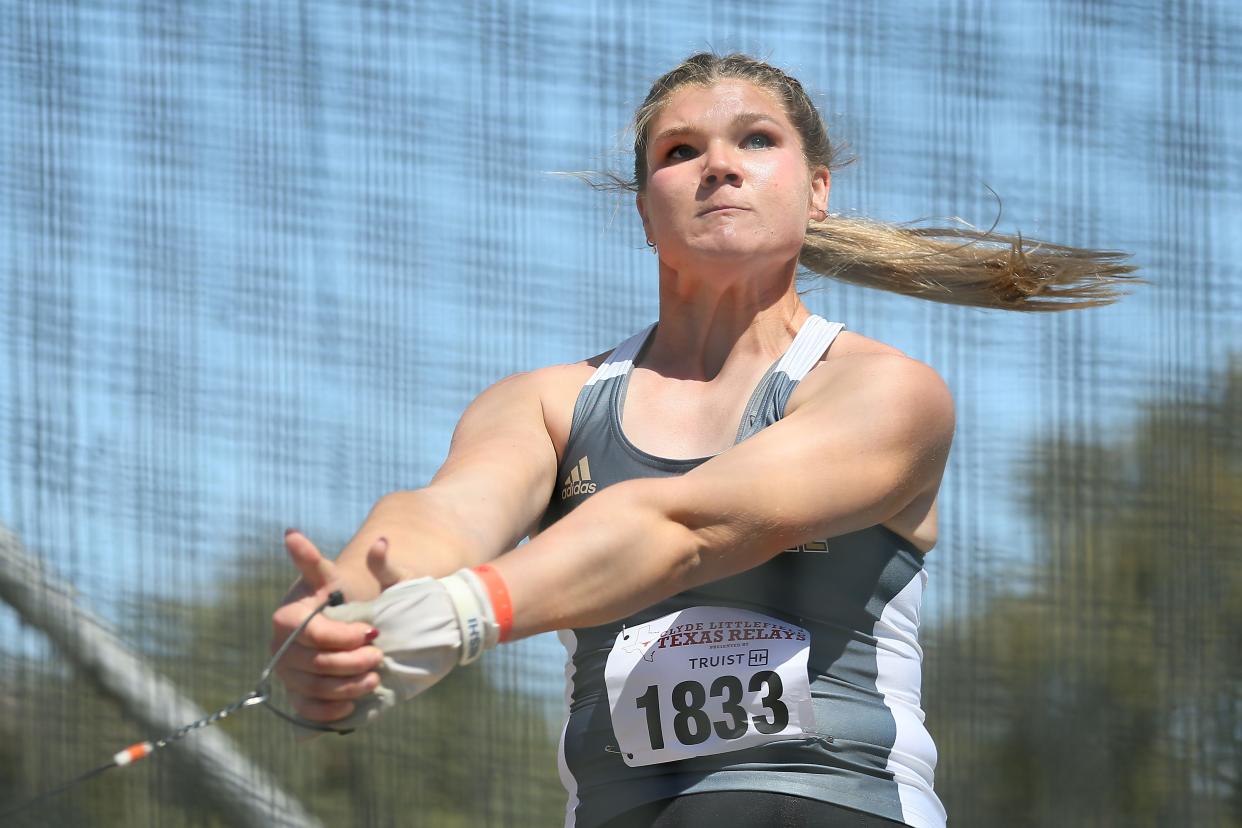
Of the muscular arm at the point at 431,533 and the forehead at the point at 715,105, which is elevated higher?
the forehead at the point at 715,105

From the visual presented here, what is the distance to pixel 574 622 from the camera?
112 cm

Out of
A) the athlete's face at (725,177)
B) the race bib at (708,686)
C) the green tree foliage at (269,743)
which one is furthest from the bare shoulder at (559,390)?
the green tree foliage at (269,743)

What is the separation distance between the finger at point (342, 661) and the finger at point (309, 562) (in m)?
0.06

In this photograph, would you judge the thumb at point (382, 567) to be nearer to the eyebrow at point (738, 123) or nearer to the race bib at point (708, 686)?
the race bib at point (708, 686)

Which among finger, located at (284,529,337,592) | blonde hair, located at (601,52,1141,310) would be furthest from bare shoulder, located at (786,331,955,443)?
finger, located at (284,529,337,592)

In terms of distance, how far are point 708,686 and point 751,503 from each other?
0.19m

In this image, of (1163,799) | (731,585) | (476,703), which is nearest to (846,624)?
(731,585)

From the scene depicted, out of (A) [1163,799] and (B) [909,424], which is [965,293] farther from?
(A) [1163,799]

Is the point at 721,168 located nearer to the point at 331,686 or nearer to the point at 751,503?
the point at 751,503

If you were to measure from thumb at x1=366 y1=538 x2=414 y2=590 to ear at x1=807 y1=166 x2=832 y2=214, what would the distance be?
74 centimetres

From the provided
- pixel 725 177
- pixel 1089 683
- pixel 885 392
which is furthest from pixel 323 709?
pixel 1089 683

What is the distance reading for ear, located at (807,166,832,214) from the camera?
163 cm

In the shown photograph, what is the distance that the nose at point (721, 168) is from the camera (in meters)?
1.46

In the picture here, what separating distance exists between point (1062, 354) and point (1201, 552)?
43 centimetres
